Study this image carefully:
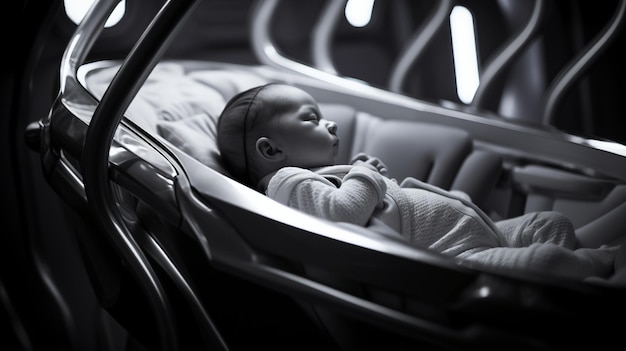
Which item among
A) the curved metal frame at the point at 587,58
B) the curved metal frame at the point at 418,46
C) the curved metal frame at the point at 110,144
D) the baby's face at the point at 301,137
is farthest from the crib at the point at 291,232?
the curved metal frame at the point at 418,46

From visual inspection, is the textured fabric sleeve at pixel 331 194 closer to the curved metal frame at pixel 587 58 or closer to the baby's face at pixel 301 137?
the baby's face at pixel 301 137

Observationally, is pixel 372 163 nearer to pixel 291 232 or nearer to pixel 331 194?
pixel 331 194

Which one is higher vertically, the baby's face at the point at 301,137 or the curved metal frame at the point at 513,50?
the curved metal frame at the point at 513,50

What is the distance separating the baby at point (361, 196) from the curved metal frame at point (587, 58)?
485 mm

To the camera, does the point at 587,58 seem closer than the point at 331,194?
No

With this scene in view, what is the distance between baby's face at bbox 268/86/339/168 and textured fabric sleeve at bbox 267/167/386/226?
0.12 metres

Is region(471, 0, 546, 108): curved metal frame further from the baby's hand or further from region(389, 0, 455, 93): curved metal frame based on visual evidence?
the baby's hand

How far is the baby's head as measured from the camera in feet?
3.28

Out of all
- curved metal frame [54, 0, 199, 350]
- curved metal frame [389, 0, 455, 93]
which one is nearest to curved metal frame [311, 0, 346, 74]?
curved metal frame [389, 0, 455, 93]

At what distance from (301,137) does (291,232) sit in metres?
0.34

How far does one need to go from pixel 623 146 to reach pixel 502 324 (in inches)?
26.7

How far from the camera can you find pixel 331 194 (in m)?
0.83

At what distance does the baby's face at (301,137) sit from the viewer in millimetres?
998

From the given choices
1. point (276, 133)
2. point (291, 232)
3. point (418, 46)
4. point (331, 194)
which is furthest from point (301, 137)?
point (418, 46)
